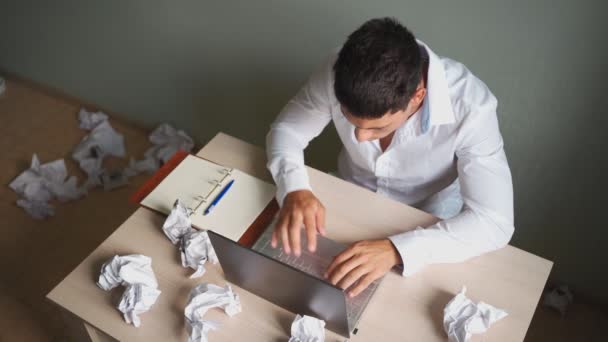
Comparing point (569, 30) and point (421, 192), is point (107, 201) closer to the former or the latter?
point (421, 192)

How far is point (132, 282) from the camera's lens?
3.49ft

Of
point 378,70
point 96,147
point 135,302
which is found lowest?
point 96,147

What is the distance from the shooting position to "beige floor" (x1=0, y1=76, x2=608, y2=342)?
189 centimetres

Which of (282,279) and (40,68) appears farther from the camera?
(40,68)

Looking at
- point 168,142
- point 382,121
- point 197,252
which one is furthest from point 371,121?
point 168,142

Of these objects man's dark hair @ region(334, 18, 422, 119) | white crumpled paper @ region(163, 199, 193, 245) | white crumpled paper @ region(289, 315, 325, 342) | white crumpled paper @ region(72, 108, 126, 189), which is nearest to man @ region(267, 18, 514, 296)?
man's dark hair @ region(334, 18, 422, 119)

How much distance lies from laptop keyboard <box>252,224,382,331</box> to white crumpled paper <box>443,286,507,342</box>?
0.16 m

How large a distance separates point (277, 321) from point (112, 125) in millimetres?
2010

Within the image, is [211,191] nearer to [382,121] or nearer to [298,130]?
[298,130]

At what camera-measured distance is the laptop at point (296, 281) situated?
919 millimetres

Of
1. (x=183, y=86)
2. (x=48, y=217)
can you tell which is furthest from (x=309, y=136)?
(x=48, y=217)

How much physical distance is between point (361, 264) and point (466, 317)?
225mm

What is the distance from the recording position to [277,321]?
1.04 meters

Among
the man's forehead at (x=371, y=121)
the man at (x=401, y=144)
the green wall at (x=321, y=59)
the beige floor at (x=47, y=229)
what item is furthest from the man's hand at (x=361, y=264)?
the beige floor at (x=47, y=229)
